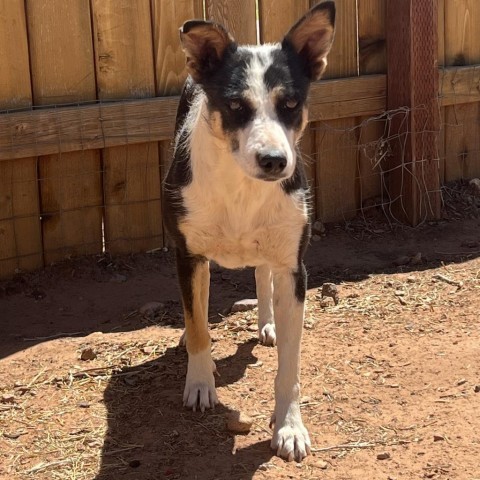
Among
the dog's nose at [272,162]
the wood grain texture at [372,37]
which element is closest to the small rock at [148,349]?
the dog's nose at [272,162]

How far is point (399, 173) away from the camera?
7.40m

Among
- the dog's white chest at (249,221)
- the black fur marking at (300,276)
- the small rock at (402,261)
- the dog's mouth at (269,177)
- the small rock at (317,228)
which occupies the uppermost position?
the dog's mouth at (269,177)

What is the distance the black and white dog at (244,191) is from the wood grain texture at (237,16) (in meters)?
2.13

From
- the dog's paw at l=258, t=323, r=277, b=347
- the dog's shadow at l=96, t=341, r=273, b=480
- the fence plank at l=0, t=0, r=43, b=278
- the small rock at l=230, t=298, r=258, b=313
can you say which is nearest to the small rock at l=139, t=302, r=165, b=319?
the small rock at l=230, t=298, r=258, b=313

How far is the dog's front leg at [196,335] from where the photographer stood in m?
4.65

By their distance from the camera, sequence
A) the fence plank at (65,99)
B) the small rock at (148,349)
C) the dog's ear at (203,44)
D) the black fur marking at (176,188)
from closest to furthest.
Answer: the dog's ear at (203,44) < the black fur marking at (176,188) < the small rock at (148,349) < the fence plank at (65,99)

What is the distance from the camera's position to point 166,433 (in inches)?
175

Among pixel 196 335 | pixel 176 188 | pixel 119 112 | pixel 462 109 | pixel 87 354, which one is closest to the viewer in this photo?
pixel 176 188

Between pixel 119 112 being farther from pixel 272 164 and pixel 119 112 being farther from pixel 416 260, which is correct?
pixel 272 164

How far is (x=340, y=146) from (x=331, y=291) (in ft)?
5.59

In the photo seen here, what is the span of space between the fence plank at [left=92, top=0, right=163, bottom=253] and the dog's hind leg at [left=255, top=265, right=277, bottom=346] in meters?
1.45

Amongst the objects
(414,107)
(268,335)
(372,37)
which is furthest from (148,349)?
(372,37)

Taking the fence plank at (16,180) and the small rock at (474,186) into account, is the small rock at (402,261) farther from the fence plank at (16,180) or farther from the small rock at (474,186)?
the fence plank at (16,180)

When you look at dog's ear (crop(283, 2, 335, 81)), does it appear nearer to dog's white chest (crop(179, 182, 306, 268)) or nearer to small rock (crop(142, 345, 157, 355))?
dog's white chest (crop(179, 182, 306, 268))
